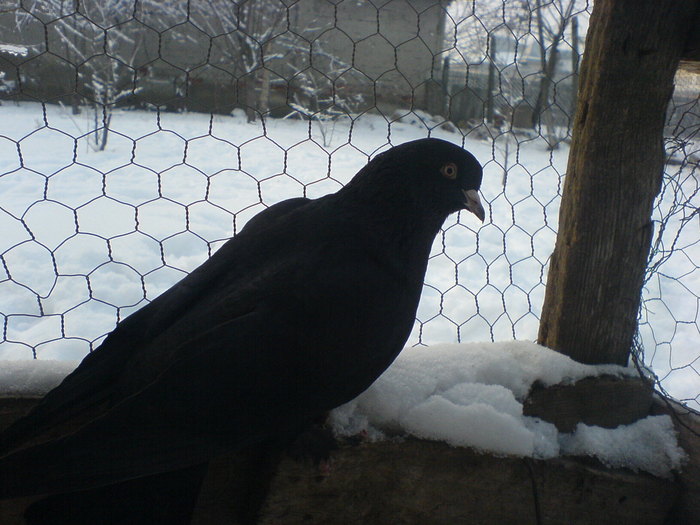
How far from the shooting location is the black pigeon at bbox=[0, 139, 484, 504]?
81cm

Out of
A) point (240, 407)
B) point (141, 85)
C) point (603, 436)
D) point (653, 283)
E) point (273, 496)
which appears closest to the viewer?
point (240, 407)

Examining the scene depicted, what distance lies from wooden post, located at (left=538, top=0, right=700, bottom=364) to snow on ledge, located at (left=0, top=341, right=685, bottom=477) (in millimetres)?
100

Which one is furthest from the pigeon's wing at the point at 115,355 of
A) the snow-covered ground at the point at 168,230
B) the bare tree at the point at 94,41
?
the bare tree at the point at 94,41

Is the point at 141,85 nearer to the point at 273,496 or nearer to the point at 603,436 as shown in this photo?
the point at 273,496

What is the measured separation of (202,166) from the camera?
216 cm

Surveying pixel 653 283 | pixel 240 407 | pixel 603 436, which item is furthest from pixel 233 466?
pixel 653 283

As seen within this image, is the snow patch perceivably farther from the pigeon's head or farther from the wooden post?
the wooden post

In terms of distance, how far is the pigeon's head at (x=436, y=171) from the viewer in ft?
3.59

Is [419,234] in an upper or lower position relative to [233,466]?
upper

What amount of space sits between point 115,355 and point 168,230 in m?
1.11

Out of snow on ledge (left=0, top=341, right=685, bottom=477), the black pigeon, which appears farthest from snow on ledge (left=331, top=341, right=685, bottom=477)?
the black pigeon

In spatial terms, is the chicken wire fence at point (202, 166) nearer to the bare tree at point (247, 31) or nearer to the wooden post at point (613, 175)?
the bare tree at point (247, 31)

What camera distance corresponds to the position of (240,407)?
85 centimetres

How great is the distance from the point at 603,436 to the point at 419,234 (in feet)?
1.97
